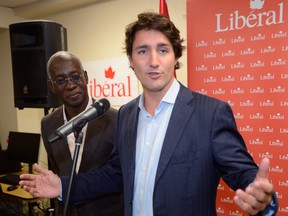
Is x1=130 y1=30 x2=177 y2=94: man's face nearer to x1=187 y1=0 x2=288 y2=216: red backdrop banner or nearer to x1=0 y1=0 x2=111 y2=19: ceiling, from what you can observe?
x1=187 y1=0 x2=288 y2=216: red backdrop banner

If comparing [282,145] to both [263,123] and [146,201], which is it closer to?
[263,123]

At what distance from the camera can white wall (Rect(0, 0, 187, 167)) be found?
2857 mm

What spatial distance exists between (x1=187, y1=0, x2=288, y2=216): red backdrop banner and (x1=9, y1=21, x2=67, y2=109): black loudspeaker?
1.27 meters

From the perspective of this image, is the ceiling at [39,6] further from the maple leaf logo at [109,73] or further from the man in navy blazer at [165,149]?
the man in navy blazer at [165,149]

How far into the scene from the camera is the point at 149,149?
122 centimetres

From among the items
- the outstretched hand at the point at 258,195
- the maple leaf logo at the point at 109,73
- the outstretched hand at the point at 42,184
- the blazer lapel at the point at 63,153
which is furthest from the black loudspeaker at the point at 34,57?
the outstretched hand at the point at 258,195

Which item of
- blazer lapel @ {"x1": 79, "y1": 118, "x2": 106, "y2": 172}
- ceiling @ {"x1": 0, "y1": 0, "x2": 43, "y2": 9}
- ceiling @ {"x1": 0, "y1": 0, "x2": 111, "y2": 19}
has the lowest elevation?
blazer lapel @ {"x1": 79, "y1": 118, "x2": 106, "y2": 172}

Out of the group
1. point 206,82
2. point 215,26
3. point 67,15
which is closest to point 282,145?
point 206,82

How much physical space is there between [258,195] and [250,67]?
140 cm

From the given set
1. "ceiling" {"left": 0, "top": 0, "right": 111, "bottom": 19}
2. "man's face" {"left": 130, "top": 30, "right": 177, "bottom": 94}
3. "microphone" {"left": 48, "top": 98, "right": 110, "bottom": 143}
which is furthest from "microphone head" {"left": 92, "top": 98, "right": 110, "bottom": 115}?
"ceiling" {"left": 0, "top": 0, "right": 111, "bottom": 19}

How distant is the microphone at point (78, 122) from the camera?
40.5 inches

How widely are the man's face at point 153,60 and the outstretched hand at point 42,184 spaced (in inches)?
23.4

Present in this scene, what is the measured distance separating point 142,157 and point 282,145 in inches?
A: 44.2

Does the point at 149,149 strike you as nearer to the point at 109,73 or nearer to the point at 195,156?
the point at 195,156
